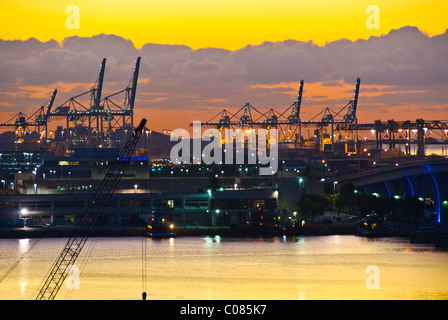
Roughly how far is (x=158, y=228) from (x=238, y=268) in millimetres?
12523

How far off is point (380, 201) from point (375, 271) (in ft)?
58.6

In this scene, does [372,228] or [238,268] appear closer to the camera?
[238,268]

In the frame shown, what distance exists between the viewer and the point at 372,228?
41.9 meters

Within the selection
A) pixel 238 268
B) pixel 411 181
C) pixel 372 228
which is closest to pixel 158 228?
pixel 372 228

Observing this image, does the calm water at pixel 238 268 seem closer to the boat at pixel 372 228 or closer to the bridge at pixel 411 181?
the boat at pixel 372 228

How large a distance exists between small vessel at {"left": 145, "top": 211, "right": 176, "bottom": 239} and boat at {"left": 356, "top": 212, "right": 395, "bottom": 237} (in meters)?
9.08

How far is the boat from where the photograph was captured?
41.1 m

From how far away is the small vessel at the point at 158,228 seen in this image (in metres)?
40.7

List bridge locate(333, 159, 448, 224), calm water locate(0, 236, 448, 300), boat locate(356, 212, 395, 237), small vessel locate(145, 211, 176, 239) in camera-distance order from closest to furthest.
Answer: calm water locate(0, 236, 448, 300) < small vessel locate(145, 211, 176, 239) < boat locate(356, 212, 395, 237) < bridge locate(333, 159, 448, 224)

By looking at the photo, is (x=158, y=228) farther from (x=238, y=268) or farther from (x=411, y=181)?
(x=411, y=181)

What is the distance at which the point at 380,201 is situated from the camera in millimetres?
45781

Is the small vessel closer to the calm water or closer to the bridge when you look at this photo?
the calm water

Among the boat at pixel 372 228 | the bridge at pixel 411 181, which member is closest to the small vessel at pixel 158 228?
the boat at pixel 372 228

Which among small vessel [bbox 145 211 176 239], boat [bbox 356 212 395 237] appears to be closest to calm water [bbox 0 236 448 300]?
small vessel [bbox 145 211 176 239]
